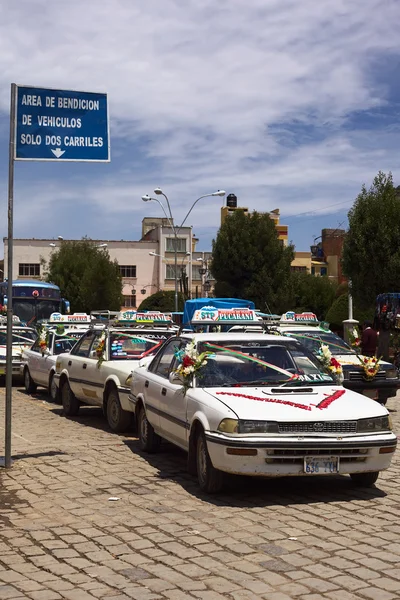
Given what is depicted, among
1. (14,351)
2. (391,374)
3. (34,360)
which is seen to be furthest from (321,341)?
(14,351)

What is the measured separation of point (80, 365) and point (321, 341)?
4.69m

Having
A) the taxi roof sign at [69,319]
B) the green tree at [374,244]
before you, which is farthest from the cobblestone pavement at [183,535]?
the green tree at [374,244]

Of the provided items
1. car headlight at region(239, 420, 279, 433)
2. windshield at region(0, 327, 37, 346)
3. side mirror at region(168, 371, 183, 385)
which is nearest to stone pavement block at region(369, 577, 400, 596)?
Result: car headlight at region(239, 420, 279, 433)

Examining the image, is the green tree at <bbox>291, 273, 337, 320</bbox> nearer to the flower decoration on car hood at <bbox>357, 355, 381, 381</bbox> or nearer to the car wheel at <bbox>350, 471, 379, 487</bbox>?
the flower decoration on car hood at <bbox>357, 355, 381, 381</bbox>

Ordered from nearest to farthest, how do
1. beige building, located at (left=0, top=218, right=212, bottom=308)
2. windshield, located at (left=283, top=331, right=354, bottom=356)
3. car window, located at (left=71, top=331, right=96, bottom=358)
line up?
car window, located at (left=71, top=331, right=96, bottom=358) < windshield, located at (left=283, top=331, right=354, bottom=356) < beige building, located at (left=0, top=218, right=212, bottom=308)

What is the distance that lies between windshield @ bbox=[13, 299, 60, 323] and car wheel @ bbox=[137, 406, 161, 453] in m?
22.6

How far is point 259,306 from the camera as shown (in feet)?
164

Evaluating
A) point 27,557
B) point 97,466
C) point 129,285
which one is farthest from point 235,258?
point 27,557

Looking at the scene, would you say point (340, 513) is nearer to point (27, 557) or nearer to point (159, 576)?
point (159, 576)

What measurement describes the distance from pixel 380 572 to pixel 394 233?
29294 millimetres

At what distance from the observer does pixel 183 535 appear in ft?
20.7

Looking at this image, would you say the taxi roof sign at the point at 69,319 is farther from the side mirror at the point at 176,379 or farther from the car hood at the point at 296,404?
the car hood at the point at 296,404

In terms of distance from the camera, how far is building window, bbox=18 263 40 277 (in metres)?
79.2

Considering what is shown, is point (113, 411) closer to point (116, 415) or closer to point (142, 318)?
point (116, 415)
